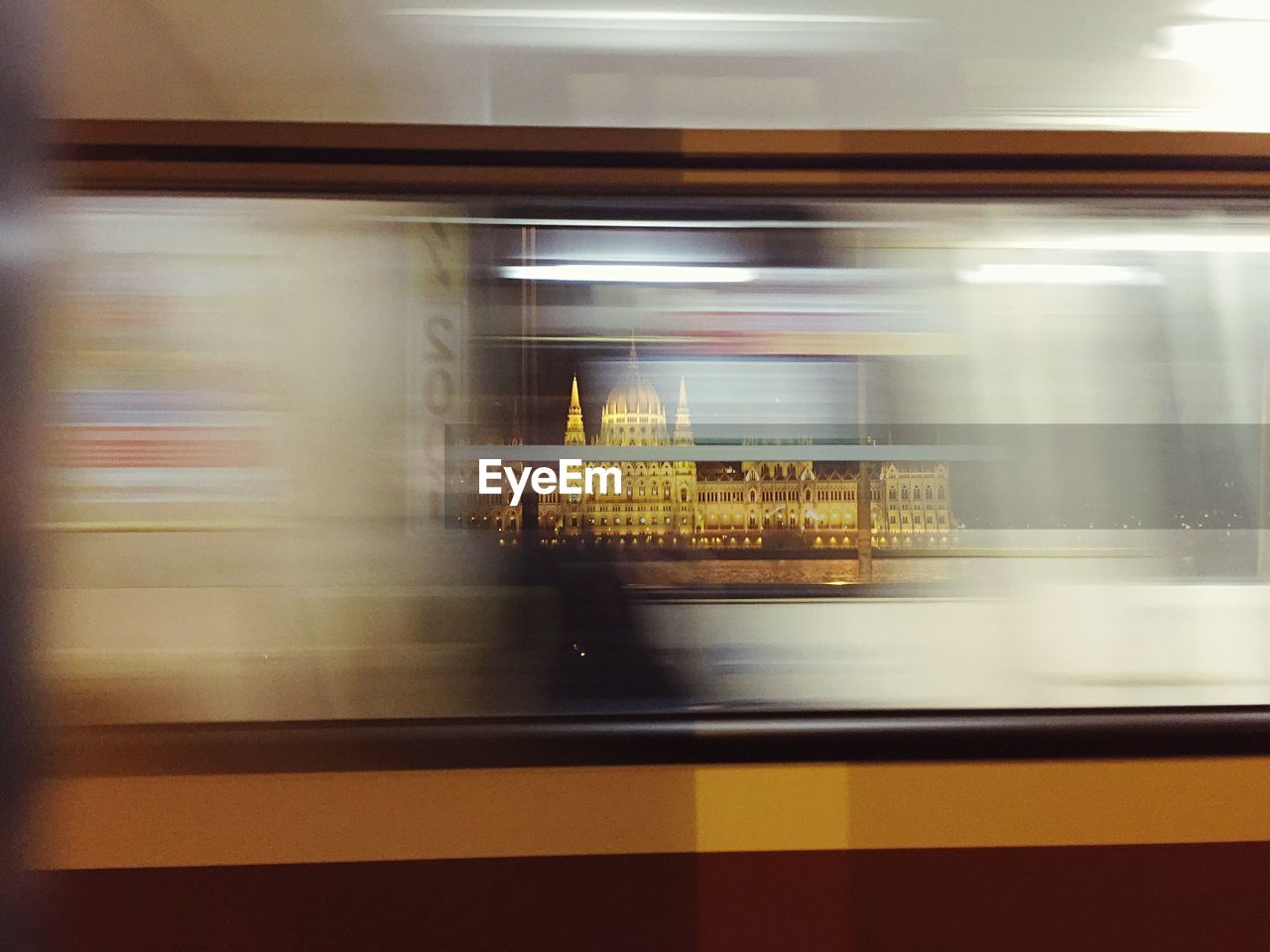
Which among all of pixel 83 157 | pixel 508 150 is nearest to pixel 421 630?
pixel 508 150

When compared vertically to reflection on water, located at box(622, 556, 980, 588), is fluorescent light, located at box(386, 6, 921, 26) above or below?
above

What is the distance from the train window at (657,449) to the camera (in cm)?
183

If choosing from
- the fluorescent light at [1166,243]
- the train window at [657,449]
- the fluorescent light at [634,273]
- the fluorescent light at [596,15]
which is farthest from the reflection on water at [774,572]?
the fluorescent light at [596,15]

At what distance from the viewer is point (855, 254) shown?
192 cm

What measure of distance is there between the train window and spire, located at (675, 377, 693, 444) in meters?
0.01

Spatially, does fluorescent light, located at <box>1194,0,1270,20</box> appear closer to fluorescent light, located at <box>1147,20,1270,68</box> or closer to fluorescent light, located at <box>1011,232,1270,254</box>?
fluorescent light, located at <box>1147,20,1270,68</box>

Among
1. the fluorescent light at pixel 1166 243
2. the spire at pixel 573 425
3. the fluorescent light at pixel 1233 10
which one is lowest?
the spire at pixel 573 425

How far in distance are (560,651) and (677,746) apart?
29cm

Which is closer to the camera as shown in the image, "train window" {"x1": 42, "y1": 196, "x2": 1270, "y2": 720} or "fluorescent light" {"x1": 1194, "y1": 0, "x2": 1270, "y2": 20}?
"train window" {"x1": 42, "y1": 196, "x2": 1270, "y2": 720}

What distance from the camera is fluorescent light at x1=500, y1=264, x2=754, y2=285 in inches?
74.4

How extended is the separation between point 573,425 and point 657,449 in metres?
0.17

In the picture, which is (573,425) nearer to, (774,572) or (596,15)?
(774,572)

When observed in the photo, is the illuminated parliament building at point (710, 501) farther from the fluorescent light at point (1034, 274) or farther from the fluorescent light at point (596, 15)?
the fluorescent light at point (596, 15)

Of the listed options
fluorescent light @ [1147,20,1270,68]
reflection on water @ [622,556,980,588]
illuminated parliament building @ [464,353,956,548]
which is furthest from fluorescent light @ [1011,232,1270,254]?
reflection on water @ [622,556,980,588]
